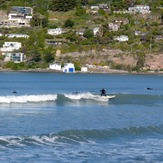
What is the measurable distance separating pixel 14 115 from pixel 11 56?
9986 centimetres

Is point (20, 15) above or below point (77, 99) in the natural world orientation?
above

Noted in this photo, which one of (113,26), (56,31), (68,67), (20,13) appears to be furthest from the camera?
(20,13)

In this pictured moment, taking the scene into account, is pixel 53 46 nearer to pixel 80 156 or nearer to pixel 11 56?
pixel 11 56

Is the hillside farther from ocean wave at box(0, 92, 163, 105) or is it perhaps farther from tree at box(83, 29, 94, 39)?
ocean wave at box(0, 92, 163, 105)

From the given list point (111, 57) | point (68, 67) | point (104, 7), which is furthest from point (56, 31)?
point (104, 7)

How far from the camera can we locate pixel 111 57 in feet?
439

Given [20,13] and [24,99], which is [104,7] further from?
[24,99]

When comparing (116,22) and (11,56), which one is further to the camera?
(116,22)

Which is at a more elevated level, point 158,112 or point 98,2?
point 98,2

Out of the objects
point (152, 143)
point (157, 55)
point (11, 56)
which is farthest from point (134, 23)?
point (152, 143)

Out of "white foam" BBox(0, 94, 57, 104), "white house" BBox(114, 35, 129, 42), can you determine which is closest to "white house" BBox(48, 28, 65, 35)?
"white house" BBox(114, 35, 129, 42)

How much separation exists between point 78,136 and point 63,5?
12802cm

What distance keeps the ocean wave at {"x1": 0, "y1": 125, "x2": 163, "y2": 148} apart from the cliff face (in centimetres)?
9904

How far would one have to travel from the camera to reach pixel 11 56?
13788cm
